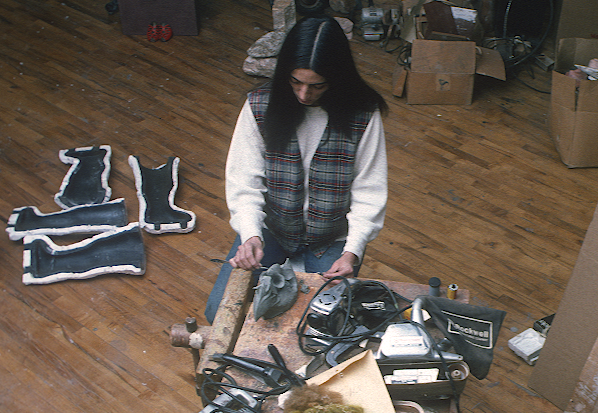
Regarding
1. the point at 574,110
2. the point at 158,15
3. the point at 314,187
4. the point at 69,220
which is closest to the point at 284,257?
the point at 314,187

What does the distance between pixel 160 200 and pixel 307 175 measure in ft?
3.80

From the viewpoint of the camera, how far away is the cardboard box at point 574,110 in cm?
245

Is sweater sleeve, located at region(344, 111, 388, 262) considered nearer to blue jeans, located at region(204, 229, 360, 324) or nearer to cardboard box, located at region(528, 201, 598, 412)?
blue jeans, located at region(204, 229, 360, 324)

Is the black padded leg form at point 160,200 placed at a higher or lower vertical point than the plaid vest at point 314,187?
lower

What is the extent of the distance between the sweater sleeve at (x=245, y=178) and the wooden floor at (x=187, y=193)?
0.68 m

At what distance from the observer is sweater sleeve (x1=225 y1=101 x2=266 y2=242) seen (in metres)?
1.47

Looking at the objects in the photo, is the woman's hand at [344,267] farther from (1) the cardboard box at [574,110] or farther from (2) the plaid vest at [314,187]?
(1) the cardboard box at [574,110]

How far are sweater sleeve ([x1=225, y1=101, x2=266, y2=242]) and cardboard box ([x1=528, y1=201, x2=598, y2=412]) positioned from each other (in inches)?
32.2

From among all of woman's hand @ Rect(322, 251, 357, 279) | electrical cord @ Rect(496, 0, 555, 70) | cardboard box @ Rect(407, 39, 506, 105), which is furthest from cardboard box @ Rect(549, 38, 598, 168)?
woman's hand @ Rect(322, 251, 357, 279)

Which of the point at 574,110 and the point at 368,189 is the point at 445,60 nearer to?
the point at 574,110

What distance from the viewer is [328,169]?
1469 millimetres

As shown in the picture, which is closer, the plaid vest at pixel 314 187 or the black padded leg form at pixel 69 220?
the plaid vest at pixel 314 187

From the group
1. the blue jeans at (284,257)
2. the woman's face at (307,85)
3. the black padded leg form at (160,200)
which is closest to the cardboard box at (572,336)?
the blue jeans at (284,257)

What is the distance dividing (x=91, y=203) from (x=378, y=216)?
1419 millimetres
